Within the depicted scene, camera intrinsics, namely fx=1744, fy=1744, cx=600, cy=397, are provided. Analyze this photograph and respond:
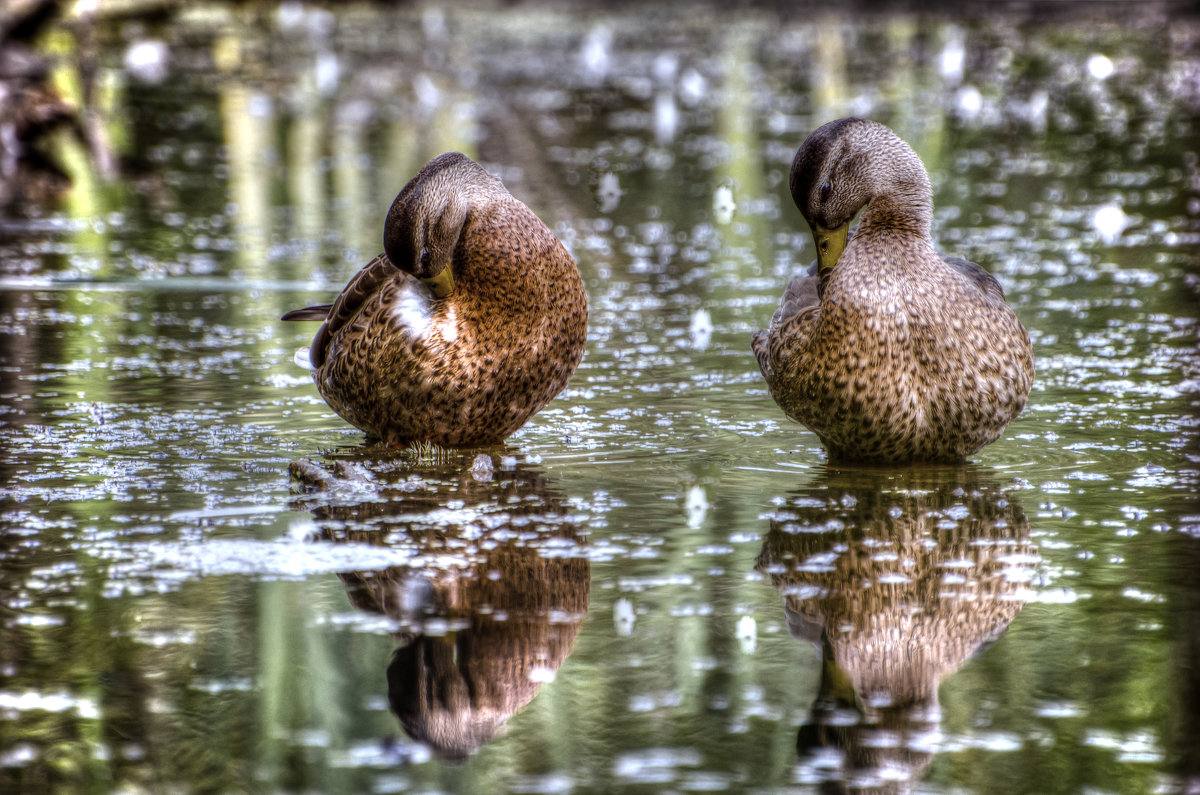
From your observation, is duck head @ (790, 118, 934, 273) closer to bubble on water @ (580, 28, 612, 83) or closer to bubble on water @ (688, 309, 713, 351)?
bubble on water @ (688, 309, 713, 351)

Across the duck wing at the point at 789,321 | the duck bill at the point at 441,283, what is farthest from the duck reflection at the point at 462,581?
the duck wing at the point at 789,321

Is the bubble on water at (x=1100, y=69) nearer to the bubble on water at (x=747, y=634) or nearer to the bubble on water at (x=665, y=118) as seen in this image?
the bubble on water at (x=665, y=118)

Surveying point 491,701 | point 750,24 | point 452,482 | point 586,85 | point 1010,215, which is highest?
point 750,24

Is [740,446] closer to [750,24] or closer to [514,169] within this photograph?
[514,169]

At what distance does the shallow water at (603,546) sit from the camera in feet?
10.7

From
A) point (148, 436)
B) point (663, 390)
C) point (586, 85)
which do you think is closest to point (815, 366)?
point (663, 390)

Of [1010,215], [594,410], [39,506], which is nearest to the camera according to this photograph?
[39,506]

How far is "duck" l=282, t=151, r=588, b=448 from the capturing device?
211 inches

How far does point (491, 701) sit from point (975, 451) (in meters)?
2.34

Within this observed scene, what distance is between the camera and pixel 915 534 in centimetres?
452

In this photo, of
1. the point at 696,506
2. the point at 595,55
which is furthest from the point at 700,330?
the point at 595,55

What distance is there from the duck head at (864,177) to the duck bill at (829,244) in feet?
0.35

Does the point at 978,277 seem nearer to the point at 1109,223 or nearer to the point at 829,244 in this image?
the point at 829,244

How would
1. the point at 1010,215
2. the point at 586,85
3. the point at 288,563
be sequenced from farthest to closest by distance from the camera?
the point at 586,85 → the point at 1010,215 → the point at 288,563
